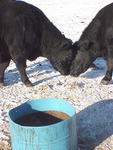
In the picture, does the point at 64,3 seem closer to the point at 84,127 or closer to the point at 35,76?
the point at 35,76

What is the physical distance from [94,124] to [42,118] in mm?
1060

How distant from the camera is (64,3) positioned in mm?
14344

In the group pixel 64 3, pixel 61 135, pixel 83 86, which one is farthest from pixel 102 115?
pixel 64 3

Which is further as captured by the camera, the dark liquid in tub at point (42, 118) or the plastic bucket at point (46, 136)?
the dark liquid in tub at point (42, 118)

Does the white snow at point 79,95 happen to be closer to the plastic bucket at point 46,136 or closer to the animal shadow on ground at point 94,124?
the animal shadow on ground at point 94,124

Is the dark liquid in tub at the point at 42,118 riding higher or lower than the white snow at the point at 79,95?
higher

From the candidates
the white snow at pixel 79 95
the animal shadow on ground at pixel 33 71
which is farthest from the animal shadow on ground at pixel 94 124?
the animal shadow on ground at pixel 33 71

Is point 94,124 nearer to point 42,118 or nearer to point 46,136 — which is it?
point 42,118

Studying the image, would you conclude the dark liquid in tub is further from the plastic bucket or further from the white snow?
the white snow

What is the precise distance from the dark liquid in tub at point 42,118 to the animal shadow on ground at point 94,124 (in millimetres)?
545

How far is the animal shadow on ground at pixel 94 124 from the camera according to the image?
5332 millimetres

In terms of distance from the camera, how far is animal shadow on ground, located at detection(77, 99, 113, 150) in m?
5.33

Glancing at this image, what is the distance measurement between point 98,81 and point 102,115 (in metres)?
1.42

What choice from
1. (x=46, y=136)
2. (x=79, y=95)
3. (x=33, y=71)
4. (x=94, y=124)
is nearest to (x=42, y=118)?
(x=46, y=136)
